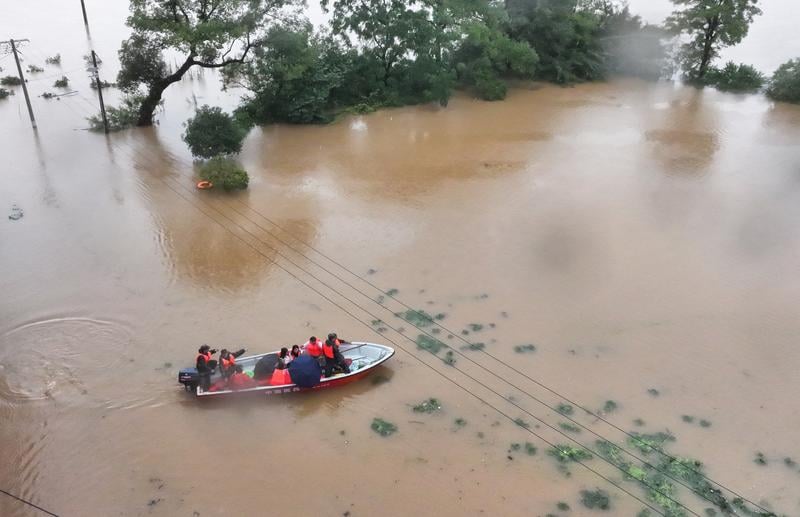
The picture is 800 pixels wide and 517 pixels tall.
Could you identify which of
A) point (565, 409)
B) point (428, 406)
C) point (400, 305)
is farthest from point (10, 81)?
point (565, 409)

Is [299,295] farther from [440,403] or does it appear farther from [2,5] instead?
[2,5]

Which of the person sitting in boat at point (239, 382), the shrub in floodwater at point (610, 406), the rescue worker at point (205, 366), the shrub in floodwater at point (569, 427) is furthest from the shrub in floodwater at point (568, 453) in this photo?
the rescue worker at point (205, 366)

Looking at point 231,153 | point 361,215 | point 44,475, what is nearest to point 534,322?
point 361,215

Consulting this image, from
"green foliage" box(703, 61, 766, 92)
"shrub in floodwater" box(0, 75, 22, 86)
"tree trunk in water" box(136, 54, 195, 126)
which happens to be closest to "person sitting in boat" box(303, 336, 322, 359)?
"tree trunk in water" box(136, 54, 195, 126)

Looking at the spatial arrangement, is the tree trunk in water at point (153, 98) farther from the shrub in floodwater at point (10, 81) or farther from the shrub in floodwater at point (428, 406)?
the shrub in floodwater at point (428, 406)

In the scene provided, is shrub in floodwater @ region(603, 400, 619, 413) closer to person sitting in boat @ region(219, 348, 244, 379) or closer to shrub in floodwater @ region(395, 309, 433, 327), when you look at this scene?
shrub in floodwater @ region(395, 309, 433, 327)

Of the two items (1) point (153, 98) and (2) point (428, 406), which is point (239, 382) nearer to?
(2) point (428, 406)

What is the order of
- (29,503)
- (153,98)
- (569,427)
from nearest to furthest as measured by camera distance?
(29,503), (569,427), (153,98)
